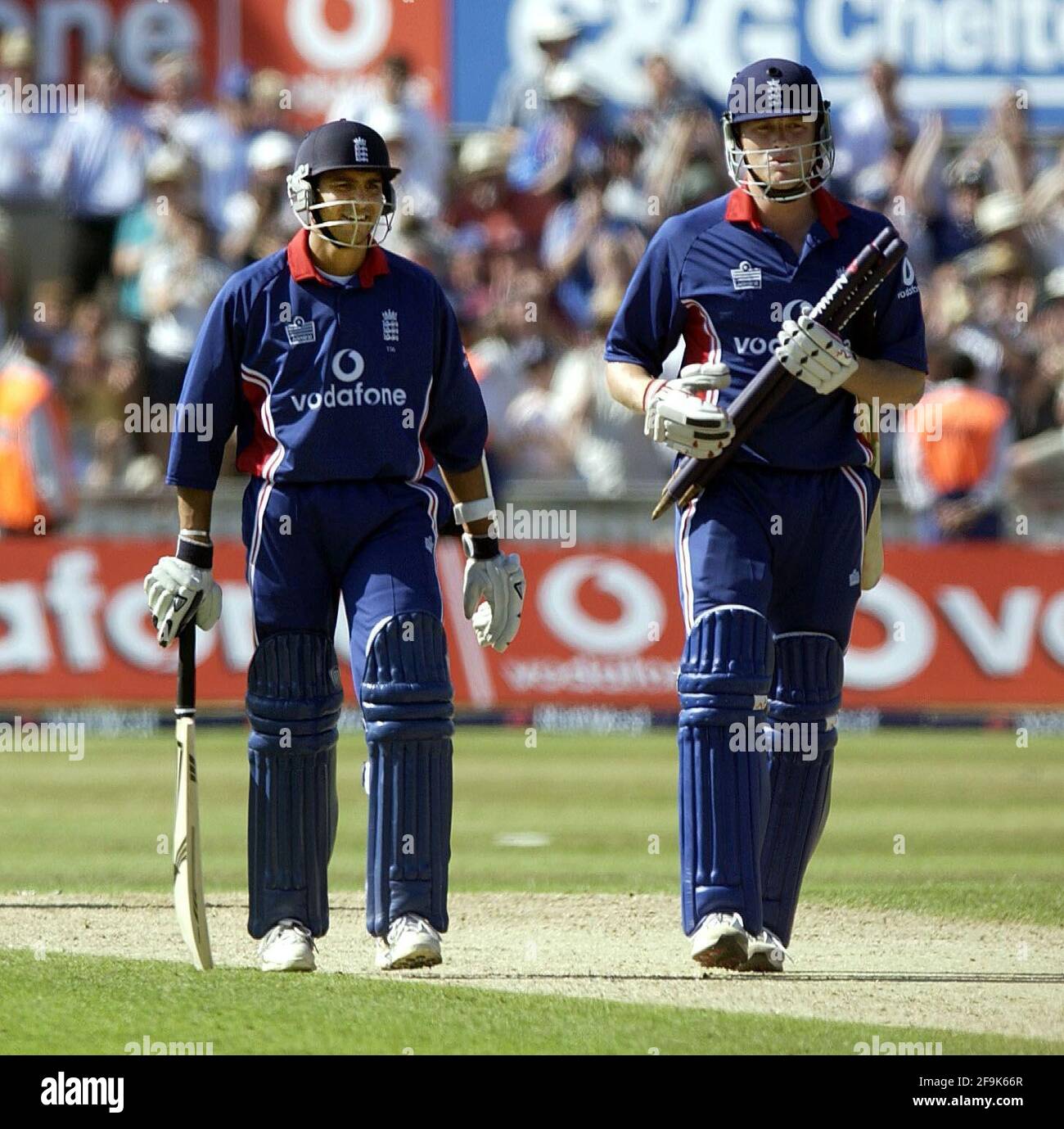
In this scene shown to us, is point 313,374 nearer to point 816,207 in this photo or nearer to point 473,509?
point 473,509

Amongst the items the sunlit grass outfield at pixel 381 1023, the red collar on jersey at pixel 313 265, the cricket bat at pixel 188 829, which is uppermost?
the red collar on jersey at pixel 313 265

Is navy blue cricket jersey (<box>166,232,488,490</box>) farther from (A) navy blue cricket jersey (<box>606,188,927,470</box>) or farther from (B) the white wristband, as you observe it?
(A) navy blue cricket jersey (<box>606,188,927,470</box>)

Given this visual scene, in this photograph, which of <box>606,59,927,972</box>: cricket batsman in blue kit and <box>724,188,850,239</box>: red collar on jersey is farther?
<box>724,188,850,239</box>: red collar on jersey

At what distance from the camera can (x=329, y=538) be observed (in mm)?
6852

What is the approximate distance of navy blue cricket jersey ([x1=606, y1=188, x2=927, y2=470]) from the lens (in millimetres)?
6980

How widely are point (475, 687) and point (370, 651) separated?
8.51 m

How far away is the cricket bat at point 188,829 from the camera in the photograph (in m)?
6.89

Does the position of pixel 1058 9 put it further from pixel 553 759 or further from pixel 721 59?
pixel 553 759

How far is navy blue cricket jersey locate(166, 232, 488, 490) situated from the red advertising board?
1211 cm

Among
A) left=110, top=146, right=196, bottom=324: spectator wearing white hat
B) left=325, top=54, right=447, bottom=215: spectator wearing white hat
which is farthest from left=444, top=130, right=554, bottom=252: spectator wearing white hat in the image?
left=110, top=146, right=196, bottom=324: spectator wearing white hat

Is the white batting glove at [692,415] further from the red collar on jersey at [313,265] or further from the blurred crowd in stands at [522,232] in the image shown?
the blurred crowd in stands at [522,232]

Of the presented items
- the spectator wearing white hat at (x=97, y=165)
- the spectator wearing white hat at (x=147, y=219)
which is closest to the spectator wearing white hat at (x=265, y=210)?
the spectator wearing white hat at (x=147, y=219)

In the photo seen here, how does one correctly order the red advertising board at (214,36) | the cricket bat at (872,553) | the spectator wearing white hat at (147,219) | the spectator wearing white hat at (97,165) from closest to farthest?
the cricket bat at (872,553), the spectator wearing white hat at (147,219), the spectator wearing white hat at (97,165), the red advertising board at (214,36)
